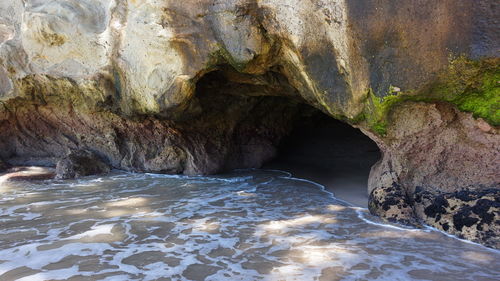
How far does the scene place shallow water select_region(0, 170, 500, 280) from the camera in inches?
108

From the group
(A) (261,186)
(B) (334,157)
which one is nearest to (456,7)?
(A) (261,186)

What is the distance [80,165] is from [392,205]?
5.28m

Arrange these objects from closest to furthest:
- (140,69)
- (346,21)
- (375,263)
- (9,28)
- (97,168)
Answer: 1. (375,263)
2. (346,21)
3. (140,69)
4. (9,28)
5. (97,168)

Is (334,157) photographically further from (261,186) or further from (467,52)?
(467,52)

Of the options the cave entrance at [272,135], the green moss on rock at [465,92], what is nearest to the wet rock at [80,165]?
the cave entrance at [272,135]

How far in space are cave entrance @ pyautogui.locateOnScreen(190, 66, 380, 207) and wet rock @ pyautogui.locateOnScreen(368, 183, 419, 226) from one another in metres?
0.51

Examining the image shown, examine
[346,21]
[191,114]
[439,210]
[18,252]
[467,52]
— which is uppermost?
[346,21]

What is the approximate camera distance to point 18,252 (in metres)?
3.06

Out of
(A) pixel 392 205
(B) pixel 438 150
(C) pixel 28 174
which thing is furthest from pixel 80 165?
(B) pixel 438 150

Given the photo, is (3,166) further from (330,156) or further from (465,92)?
(465,92)

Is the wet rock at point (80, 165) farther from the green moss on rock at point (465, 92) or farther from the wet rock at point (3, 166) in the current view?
the green moss on rock at point (465, 92)

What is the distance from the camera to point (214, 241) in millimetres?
3387

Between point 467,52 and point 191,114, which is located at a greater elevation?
point 467,52

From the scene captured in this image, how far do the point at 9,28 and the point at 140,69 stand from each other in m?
2.76
